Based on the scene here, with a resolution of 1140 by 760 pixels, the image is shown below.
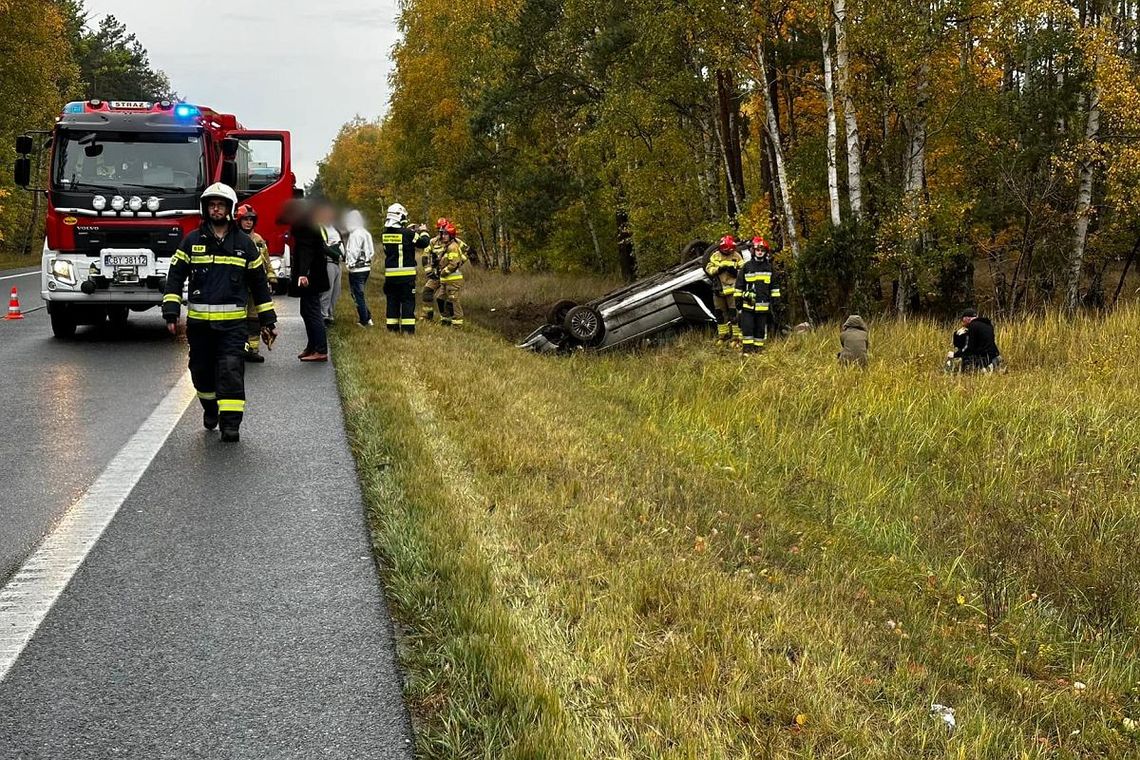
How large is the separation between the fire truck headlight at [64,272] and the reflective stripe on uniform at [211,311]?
5000 millimetres

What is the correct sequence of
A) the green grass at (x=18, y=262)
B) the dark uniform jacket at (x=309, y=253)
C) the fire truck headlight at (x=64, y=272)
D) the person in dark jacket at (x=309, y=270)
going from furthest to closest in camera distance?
the green grass at (x=18, y=262), the dark uniform jacket at (x=309, y=253), the fire truck headlight at (x=64, y=272), the person in dark jacket at (x=309, y=270)

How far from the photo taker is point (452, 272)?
14.4 m

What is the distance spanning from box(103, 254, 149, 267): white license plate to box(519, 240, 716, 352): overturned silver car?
560 centimetres

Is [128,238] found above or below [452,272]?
above

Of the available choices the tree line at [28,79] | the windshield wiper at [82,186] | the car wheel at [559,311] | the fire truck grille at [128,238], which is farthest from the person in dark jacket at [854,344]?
the tree line at [28,79]

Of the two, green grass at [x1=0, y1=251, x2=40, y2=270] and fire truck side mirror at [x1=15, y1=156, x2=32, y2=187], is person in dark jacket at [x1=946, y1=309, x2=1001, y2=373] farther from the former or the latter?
green grass at [x1=0, y1=251, x2=40, y2=270]

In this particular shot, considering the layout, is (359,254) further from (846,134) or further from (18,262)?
(18,262)

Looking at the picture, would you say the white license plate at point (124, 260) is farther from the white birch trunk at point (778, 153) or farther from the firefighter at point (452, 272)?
the white birch trunk at point (778, 153)

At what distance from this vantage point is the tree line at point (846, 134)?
16047 mm

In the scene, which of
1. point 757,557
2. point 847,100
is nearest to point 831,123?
point 847,100

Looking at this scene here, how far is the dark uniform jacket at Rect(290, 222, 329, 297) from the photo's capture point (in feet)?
35.6

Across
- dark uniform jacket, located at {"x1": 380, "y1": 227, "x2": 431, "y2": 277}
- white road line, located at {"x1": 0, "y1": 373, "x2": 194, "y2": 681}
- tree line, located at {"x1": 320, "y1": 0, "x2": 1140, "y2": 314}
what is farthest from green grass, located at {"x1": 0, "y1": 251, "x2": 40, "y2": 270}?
white road line, located at {"x1": 0, "y1": 373, "x2": 194, "y2": 681}

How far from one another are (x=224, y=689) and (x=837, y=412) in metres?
7.53

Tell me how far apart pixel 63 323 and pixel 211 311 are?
6.02m
